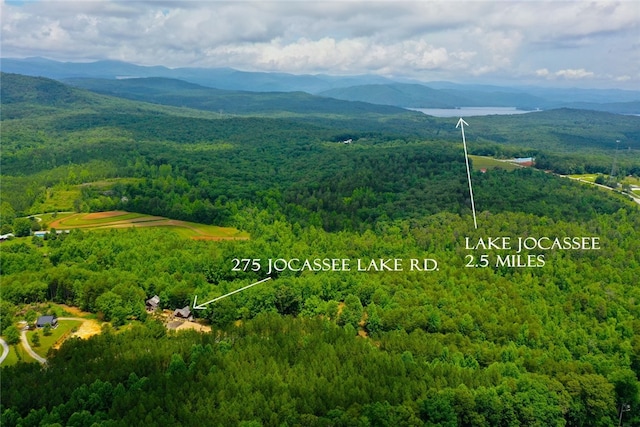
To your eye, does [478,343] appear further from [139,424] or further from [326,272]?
[139,424]

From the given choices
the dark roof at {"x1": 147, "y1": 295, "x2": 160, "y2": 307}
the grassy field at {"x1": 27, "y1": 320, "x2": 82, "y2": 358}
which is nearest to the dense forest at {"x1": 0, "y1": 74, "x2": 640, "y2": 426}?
the dark roof at {"x1": 147, "y1": 295, "x2": 160, "y2": 307}

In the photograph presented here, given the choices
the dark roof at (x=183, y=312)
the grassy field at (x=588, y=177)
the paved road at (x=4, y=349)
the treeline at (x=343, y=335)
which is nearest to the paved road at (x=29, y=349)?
the paved road at (x=4, y=349)

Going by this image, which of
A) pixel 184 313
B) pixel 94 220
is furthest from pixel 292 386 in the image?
pixel 94 220

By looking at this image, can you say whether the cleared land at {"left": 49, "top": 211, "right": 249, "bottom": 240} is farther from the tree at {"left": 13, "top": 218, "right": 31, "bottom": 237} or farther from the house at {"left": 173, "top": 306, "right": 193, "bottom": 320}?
the house at {"left": 173, "top": 306, "right": 193, "bottom": 320}

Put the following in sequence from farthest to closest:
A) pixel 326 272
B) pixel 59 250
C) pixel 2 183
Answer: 1. pixel 2 183
2. pixel 59 250
3. pixel 326 272

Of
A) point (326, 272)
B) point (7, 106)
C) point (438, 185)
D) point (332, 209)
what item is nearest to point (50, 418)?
point (326, 272)

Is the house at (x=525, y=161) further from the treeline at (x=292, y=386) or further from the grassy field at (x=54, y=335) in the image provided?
the grassy field at (x=54, y=335)
